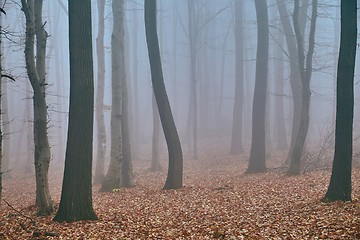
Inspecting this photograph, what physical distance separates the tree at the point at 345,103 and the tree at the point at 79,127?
5.90 m

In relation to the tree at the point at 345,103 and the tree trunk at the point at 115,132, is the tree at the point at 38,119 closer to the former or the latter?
the tree trunk at the point at 115,132

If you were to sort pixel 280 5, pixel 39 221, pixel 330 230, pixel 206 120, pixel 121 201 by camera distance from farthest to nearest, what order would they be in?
pixel 206 120
pixel 280 5
pixel 121 201
pixel 39 221
pixel 330 230

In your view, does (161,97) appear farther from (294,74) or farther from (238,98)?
(238,98)

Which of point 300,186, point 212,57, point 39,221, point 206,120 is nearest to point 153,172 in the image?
point 300,186

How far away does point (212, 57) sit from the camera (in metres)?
48.3

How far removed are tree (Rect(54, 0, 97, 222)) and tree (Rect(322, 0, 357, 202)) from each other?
5.90m

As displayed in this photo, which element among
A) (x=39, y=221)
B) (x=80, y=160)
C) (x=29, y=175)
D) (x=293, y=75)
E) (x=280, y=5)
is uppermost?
(x=280, y=5)

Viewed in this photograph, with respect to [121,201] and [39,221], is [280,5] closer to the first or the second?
[121,201]

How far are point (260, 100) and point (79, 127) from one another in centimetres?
1045

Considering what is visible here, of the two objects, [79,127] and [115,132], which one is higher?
[79,127]

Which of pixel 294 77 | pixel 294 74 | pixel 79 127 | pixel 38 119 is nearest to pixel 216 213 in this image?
pixel 79 127

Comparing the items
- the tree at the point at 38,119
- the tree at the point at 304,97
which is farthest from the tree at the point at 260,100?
the tree at the point at 38,119

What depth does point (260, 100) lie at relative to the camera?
701 inches

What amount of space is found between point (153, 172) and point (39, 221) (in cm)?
1216
